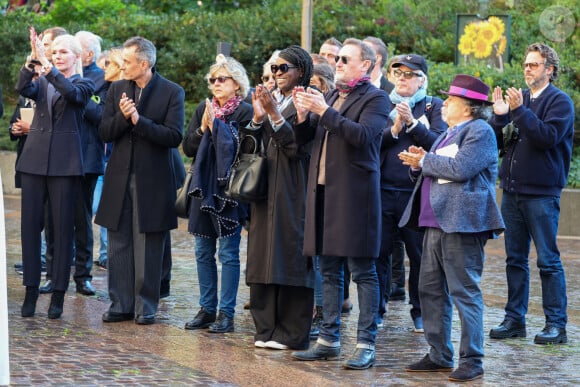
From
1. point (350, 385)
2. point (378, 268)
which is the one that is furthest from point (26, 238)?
point (350, 385)

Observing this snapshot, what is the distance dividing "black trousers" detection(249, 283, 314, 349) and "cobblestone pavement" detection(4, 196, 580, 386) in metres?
0.16

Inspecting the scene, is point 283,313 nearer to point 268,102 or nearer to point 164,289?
point 268,102

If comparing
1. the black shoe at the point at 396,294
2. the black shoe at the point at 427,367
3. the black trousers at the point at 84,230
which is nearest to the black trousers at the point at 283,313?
the black shoe at the point at 427,367

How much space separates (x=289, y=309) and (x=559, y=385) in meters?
1.99

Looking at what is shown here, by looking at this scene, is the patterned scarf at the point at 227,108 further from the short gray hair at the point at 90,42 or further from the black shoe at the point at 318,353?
the short gray hair at the point at 90,42

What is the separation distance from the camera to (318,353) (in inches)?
309

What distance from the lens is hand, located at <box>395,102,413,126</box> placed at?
817 cm

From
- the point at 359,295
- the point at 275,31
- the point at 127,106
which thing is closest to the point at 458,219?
the point at 359,295

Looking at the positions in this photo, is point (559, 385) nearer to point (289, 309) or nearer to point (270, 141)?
point (289, 309)

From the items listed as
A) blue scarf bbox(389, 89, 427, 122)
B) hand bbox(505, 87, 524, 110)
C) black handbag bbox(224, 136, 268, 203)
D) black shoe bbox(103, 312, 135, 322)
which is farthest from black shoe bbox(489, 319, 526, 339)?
black shoe bbox(103, 312, 135, 322)

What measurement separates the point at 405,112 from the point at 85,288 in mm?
3793

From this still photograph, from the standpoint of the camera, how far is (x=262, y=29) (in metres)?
20.5

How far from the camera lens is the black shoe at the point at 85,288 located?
10.4 meters

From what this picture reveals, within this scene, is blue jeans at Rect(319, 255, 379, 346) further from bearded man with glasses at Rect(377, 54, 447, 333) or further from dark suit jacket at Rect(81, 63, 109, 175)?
dark suit jacket at Rect(81, 63, 109, 175)
